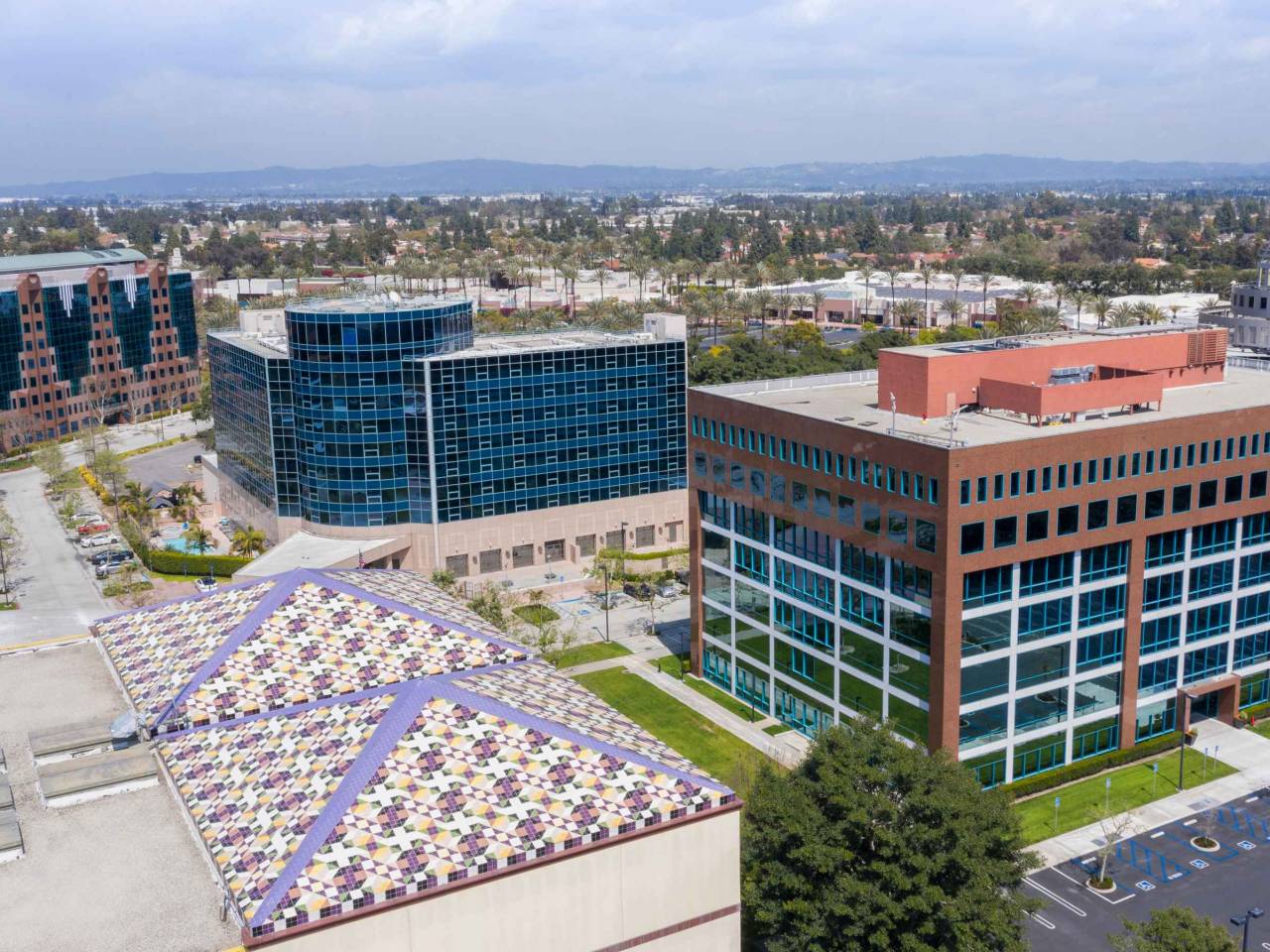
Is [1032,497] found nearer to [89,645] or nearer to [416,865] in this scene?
[416,865]

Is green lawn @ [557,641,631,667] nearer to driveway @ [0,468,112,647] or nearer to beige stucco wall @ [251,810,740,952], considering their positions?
driveway @ [0,468,112,647]

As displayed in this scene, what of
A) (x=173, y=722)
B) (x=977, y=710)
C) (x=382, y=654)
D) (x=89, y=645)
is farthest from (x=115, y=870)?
(x=977, y=710)

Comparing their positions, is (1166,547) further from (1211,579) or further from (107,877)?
(107,877)

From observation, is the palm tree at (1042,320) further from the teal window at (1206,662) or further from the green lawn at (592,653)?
the green lawn at (592,653)

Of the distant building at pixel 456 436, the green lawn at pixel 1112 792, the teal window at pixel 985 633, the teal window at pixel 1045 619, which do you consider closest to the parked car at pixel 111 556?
the distant building at pixel 456 436

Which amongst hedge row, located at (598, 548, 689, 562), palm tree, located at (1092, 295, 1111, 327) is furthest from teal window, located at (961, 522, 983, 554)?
palm tree, located at (1092, 295, 1111, 327)
